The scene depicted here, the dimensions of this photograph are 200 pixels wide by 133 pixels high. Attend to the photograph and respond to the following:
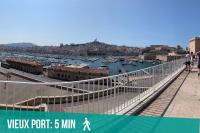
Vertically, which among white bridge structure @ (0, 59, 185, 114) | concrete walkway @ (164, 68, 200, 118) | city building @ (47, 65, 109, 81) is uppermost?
white bridge structure @ (0, 59, 185, 114)

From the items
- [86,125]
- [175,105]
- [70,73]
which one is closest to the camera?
[86,125]

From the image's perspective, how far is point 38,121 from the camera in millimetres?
5293

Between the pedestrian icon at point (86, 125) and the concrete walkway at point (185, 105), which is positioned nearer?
the pedestrian icon at point (86, 125)

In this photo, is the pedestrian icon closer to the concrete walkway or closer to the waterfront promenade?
the waterfront promenade

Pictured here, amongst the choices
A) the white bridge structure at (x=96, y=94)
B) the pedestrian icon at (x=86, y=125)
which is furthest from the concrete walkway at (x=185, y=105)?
the pedestrian icon at (x=86, y=125)

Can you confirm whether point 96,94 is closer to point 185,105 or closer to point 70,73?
point 185,105

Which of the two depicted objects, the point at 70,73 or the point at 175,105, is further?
the point at 70,73

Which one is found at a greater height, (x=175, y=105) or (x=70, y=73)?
(x=175, y=105)

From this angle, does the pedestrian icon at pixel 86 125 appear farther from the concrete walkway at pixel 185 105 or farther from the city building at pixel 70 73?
the city building at pixel 70 73

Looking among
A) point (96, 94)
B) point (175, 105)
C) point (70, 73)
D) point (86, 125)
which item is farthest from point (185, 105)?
point (70, 73)

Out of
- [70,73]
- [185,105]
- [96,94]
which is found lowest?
[70,73]

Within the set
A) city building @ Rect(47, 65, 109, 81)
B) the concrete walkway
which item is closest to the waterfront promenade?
the concrete walkway

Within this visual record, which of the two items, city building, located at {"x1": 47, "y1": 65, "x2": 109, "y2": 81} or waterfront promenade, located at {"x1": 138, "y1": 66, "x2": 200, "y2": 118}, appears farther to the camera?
city building, located at {"x1": 47, "y1": 65, "x2": 109, "y2": 81}

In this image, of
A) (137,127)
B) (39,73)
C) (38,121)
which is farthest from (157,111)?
(39,73)
